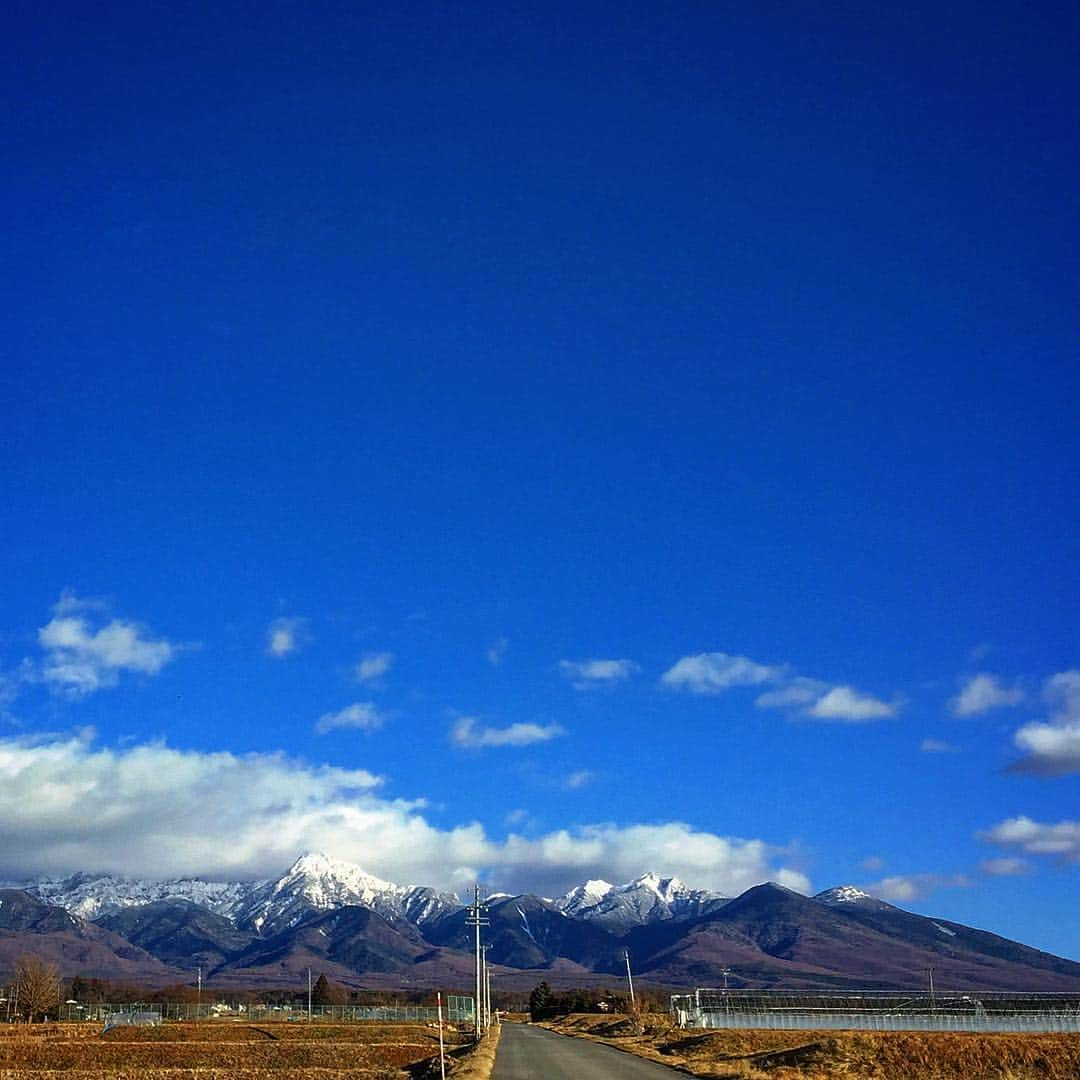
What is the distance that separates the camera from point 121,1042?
8238 centimetres

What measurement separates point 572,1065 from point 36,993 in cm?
11987

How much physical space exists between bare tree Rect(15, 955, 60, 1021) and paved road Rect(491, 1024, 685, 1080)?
332 ft

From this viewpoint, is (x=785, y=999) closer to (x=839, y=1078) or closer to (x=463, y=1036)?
(x=463, y=1036)

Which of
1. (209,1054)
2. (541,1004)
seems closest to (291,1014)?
(541,1004)

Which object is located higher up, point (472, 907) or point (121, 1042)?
point (472, 907)

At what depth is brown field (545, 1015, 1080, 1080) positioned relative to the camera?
158ft

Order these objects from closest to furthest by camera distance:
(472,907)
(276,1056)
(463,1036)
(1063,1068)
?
(1063,1068), (276,1056), (463,1036), (472,907)

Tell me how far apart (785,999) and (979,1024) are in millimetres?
64919

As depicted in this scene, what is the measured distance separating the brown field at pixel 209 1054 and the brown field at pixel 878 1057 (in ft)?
48.9

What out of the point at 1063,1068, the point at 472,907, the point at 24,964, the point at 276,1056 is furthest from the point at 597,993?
the point at 1063,1068

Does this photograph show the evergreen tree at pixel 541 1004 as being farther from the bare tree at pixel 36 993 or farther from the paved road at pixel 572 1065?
the paved road at pixel 572 1065

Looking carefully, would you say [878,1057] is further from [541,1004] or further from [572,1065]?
[541,1004]

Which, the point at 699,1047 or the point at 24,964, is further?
the point at 24,964

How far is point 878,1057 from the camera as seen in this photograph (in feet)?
180
